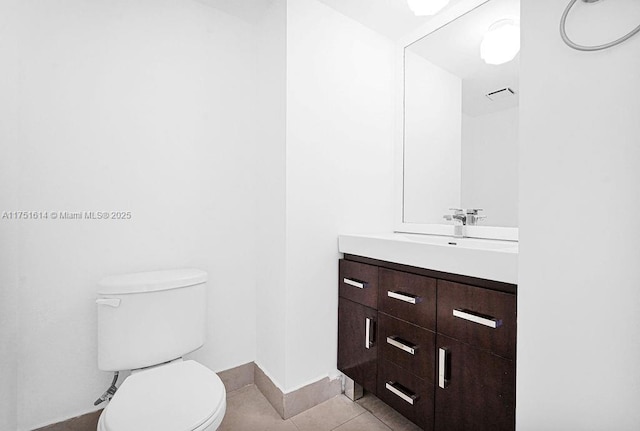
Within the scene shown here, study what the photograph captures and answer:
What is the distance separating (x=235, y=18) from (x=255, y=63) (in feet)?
0.85

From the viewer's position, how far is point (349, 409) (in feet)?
5.42

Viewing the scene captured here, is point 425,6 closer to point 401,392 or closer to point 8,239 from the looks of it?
point 401,392

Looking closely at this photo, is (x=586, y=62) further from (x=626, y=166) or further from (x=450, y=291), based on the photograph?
(x=450, y=291)

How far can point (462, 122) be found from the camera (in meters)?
1.83

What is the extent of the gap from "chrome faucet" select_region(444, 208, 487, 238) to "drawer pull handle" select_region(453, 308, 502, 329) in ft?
2.15

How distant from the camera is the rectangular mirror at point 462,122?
1604 mm

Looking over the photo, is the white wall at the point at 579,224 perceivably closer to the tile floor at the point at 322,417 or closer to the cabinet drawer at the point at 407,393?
the cabinet drawer at the point at 407,393

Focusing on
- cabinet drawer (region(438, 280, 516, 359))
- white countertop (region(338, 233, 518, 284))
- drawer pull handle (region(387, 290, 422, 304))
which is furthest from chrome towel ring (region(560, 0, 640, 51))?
drawer pull handle (region(387, 290, 422, 304))

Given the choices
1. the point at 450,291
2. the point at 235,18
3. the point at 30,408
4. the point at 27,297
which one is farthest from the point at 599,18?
the point at 30,408

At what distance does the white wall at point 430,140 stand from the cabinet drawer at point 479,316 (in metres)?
0.76

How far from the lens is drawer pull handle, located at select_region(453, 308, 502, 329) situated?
1076 mm

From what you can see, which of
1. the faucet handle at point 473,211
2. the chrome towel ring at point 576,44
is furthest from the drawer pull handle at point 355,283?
the chrome towel ring at point 576,44

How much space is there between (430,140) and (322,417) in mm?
1674

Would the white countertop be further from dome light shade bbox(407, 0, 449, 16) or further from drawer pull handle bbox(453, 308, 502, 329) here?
dome light shade bbox(407, 0, 449, 16)
